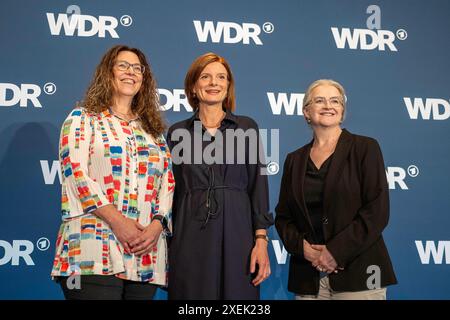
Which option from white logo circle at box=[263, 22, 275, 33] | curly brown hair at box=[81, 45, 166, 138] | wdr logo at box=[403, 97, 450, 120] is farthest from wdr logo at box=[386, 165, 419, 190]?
curly brown hair at box=[81, 45, 166, 138]

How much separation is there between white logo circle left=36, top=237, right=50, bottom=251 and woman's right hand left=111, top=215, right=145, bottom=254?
4.09 ft

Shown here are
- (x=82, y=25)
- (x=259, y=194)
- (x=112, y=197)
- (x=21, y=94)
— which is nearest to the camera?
(x=112, y=197)

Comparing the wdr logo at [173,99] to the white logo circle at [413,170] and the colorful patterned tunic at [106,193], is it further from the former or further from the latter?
the white logo circle at [413,170]

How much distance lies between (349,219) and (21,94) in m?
2.16

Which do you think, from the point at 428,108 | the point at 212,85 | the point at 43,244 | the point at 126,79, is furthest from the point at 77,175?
the point at 428,108

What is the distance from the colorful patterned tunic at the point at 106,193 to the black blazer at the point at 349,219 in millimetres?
600

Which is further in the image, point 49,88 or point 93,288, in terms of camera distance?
point 49,88

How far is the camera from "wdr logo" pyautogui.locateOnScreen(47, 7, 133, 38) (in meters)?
3.66

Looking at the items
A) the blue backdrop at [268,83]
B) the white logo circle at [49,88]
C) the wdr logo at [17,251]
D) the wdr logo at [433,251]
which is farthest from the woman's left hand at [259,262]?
the white logo circle at [49,88]

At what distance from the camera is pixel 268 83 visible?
386 centimetres

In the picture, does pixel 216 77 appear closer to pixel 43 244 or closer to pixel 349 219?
pixel 349 219

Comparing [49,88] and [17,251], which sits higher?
[49,88]

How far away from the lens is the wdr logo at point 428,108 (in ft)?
13.1
